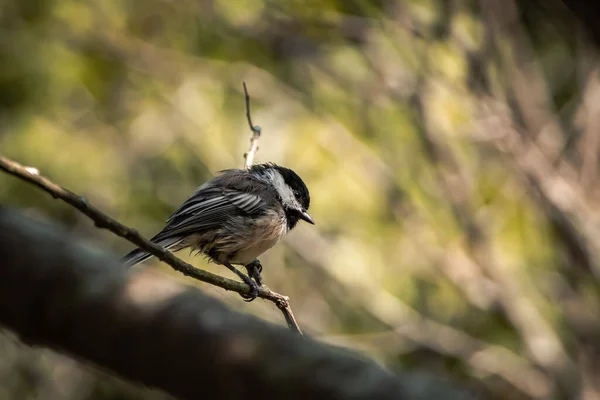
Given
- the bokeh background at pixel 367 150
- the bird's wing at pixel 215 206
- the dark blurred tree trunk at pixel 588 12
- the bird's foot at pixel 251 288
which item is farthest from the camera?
the bokeh background at pixel 367 150

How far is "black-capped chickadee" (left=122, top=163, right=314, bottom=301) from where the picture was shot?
473cm

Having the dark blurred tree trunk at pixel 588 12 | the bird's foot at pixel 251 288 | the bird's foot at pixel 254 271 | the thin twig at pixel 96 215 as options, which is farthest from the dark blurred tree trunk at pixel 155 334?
the bird's foot at pixel 254 271

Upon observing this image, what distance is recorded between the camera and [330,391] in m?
1.26

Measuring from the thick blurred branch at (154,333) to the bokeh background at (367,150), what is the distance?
19.8ft

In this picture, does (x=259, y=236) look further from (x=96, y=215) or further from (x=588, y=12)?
(x=588, y=12)

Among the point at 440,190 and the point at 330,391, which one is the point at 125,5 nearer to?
the point at 440,190

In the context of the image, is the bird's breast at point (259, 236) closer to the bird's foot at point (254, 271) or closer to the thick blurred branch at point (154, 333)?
the bird's foot at point (254, 271)

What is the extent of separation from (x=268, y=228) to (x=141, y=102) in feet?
17.9

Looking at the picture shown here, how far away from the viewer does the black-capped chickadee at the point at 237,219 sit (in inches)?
186

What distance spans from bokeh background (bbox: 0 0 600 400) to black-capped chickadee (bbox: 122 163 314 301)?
2.39m

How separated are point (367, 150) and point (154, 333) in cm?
750

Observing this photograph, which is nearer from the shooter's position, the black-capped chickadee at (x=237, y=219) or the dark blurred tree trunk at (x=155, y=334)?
the dark blurred tree trunk at (x=155, y=334)

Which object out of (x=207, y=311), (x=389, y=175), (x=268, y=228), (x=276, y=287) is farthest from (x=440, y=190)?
(x=207, y=311)

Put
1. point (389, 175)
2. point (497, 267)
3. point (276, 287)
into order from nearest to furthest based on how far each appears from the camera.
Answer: point (497, 267)
point (389, 175)
point (276, 287)
